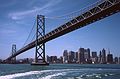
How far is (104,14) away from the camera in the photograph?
3641 cm

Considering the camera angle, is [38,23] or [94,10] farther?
[38,23]

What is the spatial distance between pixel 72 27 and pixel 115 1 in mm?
15048

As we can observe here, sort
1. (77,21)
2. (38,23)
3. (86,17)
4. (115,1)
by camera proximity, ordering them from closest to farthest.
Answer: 1. (115,1)
2. (86,17)
3. (77,21)
4. (38,23)

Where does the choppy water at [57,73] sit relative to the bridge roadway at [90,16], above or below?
below

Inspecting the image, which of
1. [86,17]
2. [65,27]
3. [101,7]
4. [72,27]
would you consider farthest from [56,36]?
[101,7]

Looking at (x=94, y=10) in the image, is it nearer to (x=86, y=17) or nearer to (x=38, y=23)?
(x=86, y=17)

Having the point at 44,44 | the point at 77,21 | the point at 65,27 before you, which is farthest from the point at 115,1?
the point at 44,44

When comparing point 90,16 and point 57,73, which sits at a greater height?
point 90,16

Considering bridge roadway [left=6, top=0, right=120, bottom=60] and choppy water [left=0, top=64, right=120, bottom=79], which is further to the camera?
bridge roadway [left=6, top=0, right=120, bottom=60]

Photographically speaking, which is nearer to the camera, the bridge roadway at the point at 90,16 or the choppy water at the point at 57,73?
the choppy water at the point at 57,73

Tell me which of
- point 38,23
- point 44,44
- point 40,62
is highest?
point 38,23

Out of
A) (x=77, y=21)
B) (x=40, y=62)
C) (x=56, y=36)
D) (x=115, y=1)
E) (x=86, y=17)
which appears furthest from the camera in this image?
(x=40, y=62)

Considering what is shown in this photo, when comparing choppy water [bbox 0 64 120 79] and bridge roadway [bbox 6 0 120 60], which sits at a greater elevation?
bridge roadway [bbox 6 0 120 60]

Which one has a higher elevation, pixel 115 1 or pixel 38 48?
pixel 115 1
